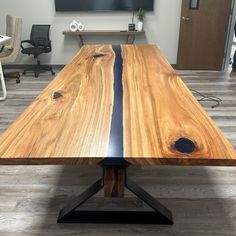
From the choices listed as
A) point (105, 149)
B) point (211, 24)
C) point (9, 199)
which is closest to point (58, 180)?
point (9, 199)

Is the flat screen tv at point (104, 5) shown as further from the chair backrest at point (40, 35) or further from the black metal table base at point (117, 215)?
the black metal table base at point (117, 215)

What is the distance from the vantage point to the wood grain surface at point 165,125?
0.92m

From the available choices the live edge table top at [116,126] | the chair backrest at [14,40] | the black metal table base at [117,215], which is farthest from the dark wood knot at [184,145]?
→ the chair backrest at [14,40]

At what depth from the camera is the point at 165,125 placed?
3.73 feet

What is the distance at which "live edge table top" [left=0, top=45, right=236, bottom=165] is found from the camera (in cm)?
93

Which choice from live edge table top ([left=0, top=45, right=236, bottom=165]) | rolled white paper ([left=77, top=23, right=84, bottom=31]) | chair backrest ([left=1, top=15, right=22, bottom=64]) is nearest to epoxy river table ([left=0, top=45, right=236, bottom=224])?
live edge table top ([left=0, top=45, right=236, bottom=165])

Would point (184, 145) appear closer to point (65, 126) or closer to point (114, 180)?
point (114, 180)

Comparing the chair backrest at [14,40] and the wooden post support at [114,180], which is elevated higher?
the chair backrest at [14,40]

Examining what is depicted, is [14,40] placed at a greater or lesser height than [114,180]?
greater

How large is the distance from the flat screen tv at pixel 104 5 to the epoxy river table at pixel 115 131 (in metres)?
2.90

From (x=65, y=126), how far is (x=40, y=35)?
12.5ft

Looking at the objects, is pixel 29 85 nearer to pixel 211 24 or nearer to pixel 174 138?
pixel 211 24

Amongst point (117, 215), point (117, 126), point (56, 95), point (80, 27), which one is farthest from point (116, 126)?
point (80, 27)

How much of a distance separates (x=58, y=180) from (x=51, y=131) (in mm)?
925
